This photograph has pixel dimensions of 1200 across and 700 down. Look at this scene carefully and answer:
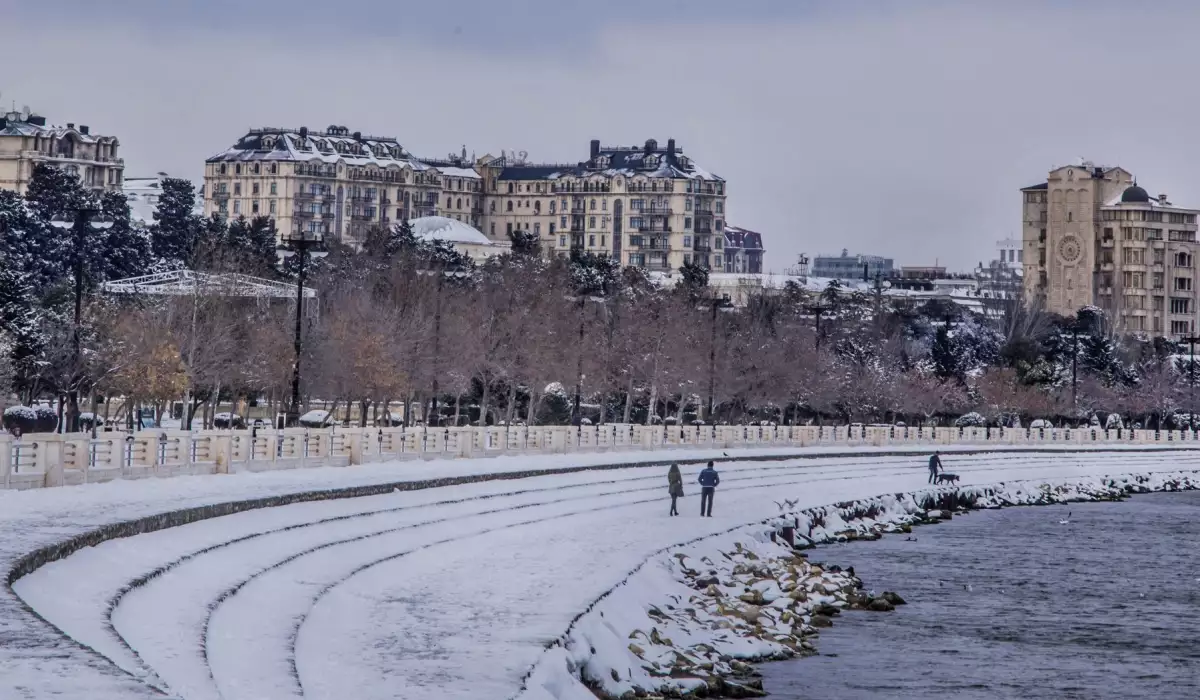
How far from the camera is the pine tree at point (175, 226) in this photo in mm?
141250

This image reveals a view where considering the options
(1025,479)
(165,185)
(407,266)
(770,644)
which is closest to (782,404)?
(407,266)

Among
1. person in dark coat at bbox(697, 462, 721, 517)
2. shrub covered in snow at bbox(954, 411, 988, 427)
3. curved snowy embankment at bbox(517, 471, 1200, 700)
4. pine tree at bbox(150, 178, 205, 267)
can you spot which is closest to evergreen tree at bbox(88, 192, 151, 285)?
pine tree at bbox(150, 178, 205, 267)

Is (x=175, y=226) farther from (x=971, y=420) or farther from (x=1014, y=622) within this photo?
(x=1014, y=622)

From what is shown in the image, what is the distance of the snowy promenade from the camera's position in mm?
22734

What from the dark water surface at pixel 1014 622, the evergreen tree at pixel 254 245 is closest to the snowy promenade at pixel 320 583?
the dark water surface at pixel 1014 622

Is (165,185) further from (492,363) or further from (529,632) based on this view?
(529,632)

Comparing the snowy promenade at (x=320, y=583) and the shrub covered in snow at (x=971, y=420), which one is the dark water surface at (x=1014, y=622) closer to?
the snowy promenade at (x=320, y=583)

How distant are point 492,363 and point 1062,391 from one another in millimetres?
60964

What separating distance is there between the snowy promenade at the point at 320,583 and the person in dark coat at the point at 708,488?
0.53 m

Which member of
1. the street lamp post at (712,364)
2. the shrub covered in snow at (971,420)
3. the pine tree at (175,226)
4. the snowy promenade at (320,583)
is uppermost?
the pine tree at (175,226)

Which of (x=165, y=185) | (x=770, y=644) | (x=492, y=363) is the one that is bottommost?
(x=770, y=644)

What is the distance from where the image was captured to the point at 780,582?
1631 inches

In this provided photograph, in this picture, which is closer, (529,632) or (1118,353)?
(529,632)

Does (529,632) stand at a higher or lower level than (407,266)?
lower
